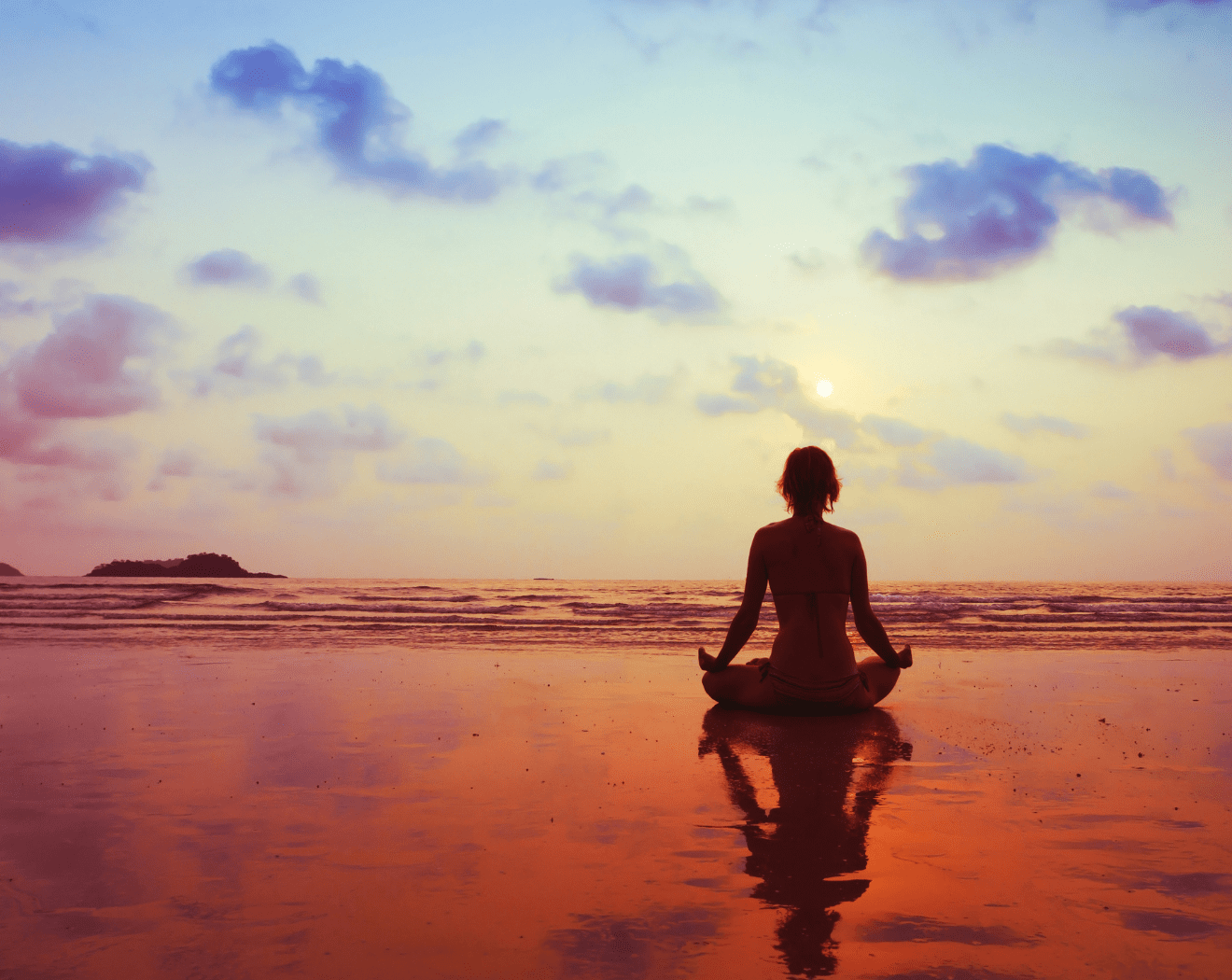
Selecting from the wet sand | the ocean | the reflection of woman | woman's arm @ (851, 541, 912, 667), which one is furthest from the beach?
the ocean

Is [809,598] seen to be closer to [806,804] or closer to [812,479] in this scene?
[812,479]

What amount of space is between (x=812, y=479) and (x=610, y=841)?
10.9 ft

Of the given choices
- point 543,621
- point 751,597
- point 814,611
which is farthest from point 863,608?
point 543,621

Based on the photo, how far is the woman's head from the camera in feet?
19.9

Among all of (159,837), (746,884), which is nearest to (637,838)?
(746,884)

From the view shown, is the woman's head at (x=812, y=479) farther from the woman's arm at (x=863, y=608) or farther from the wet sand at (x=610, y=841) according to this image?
the wet sand at (x=610, y=841)

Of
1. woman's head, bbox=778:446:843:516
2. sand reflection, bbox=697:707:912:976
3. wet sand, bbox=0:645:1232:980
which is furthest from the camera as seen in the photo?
woman's head, bbox=778:446:843:516

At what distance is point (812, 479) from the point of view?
6055 mm

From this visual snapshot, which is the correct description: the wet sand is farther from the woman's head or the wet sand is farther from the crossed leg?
the woman's head

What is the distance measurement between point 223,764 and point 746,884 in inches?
126

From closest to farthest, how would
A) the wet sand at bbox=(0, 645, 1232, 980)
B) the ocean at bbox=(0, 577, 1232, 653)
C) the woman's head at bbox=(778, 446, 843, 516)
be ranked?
the wet sand at bbox=(0, 645, 1232, 980), the woman's head at bbox=(778, 446, 843, 516), the ocean at bbox=(0, 577, 1232, 653)

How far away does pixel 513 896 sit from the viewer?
2.84 metres

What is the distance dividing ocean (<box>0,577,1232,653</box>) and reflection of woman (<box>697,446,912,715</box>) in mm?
5315

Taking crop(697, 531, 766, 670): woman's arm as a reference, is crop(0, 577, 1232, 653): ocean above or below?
below
